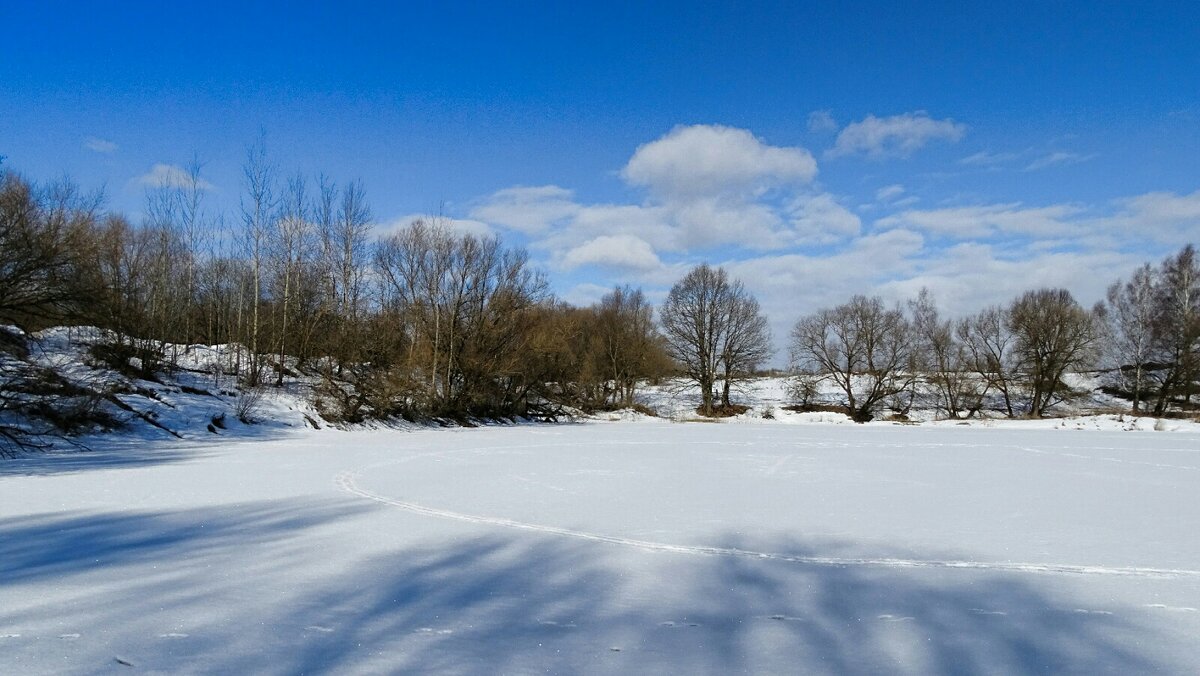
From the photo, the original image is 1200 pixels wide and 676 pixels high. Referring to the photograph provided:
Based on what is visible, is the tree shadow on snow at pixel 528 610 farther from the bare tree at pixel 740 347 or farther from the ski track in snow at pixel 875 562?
the bare tree at pixel 740 347

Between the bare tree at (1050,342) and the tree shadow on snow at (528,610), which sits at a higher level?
the bare tree at (1050,342)

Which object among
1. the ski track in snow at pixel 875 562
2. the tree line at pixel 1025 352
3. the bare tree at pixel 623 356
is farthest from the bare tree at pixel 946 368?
the ski track in snow at pixel 875 562

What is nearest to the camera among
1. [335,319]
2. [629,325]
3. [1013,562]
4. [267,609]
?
[267,609]

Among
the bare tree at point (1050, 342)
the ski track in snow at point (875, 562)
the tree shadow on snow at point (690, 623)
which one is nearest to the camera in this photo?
the tree shadow on snow at point (690, 623)

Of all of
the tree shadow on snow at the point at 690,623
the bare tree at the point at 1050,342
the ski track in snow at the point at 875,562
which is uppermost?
the bare tree at the point at 1050,342

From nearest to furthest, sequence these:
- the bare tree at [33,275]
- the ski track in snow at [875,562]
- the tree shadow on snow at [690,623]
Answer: the tree shadow on snow at [690,623] → the ski track in snow at [875,562] → the bare tree at [33,275]

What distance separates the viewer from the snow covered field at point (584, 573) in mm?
3484

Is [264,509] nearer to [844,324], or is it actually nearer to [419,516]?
[419,516]

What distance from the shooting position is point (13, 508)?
7.17m

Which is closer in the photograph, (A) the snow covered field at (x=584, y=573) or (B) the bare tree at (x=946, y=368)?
(A) the snow covered field at (x=584, y=573)

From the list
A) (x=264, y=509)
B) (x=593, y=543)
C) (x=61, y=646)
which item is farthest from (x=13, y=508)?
(x=593, y=543)

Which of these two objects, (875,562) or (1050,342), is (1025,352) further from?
(875,562)

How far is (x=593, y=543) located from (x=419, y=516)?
2.27 meters

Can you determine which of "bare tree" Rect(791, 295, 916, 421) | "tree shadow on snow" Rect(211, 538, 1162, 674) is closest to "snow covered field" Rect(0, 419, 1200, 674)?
"tree shadow on snow" Rect(211, 538, 1162, 674)
